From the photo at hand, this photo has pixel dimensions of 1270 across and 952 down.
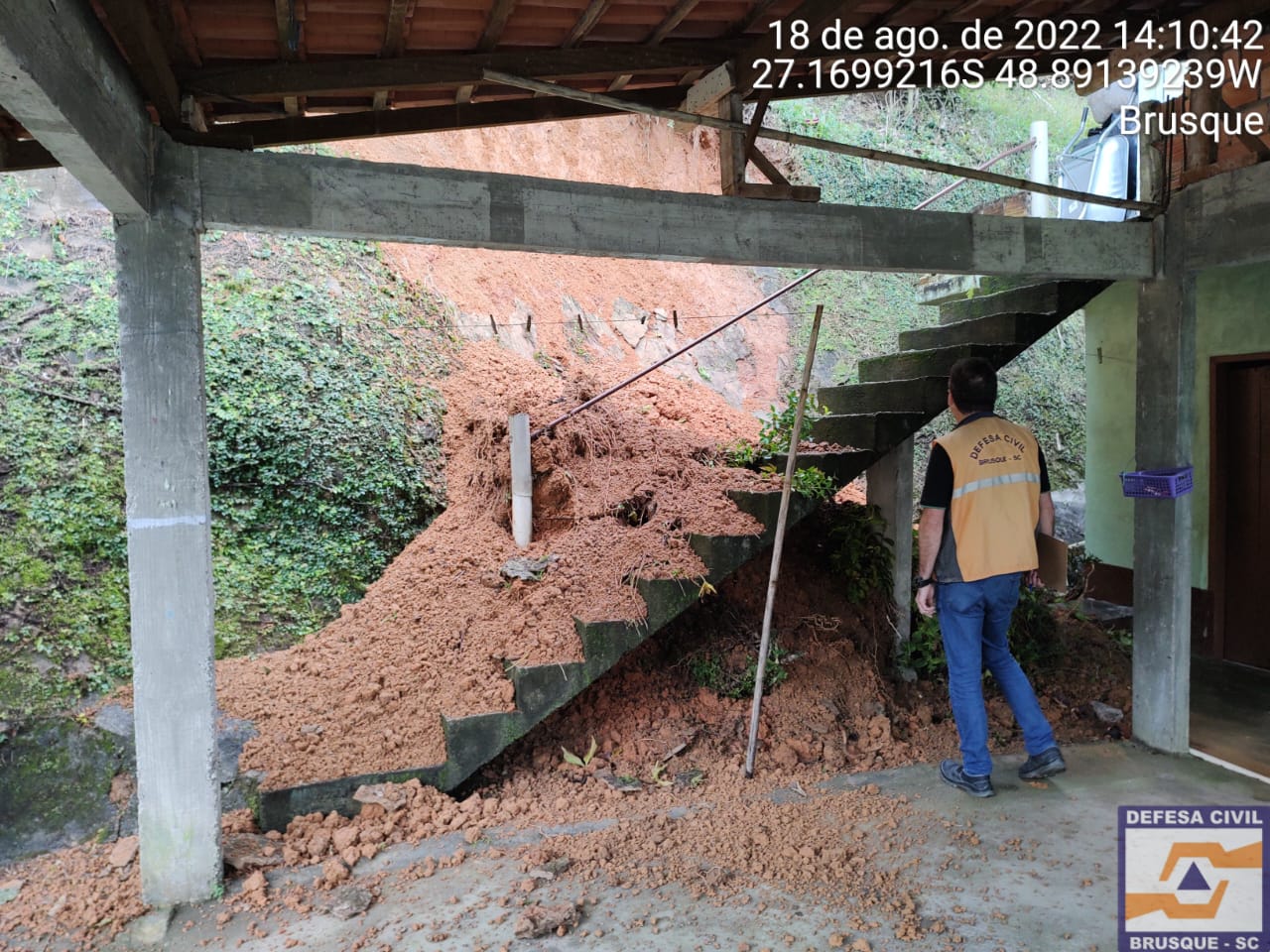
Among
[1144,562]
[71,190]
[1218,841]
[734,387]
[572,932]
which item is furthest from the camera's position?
[734,387]

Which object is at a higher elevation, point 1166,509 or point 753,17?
point 753,17

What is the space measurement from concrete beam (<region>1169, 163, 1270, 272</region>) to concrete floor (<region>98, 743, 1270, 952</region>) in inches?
113

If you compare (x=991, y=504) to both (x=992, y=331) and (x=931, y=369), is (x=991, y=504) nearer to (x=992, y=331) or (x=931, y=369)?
(x=931, y=369)

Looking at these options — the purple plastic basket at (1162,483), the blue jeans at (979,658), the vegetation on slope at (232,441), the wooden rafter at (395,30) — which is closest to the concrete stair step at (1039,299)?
the purple plastic basket at (1162,483)

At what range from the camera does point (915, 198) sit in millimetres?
15422

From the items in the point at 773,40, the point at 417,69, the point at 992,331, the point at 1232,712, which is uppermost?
the point at 773,40

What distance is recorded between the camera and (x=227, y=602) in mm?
5781

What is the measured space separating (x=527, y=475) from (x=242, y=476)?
2276 mm

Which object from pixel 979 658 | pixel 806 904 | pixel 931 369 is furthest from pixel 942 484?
pixel 806 904

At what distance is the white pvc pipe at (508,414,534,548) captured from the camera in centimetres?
611

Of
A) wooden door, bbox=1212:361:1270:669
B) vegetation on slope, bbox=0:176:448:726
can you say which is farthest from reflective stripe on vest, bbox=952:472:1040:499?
vegetation on slope, bbox=0:176:448:726

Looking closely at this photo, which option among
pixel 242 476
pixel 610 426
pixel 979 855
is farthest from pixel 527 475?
pixel 979 855

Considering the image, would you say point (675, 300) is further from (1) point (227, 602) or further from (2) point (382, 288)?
(1) point (227, 602)

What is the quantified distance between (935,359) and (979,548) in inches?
82.8
